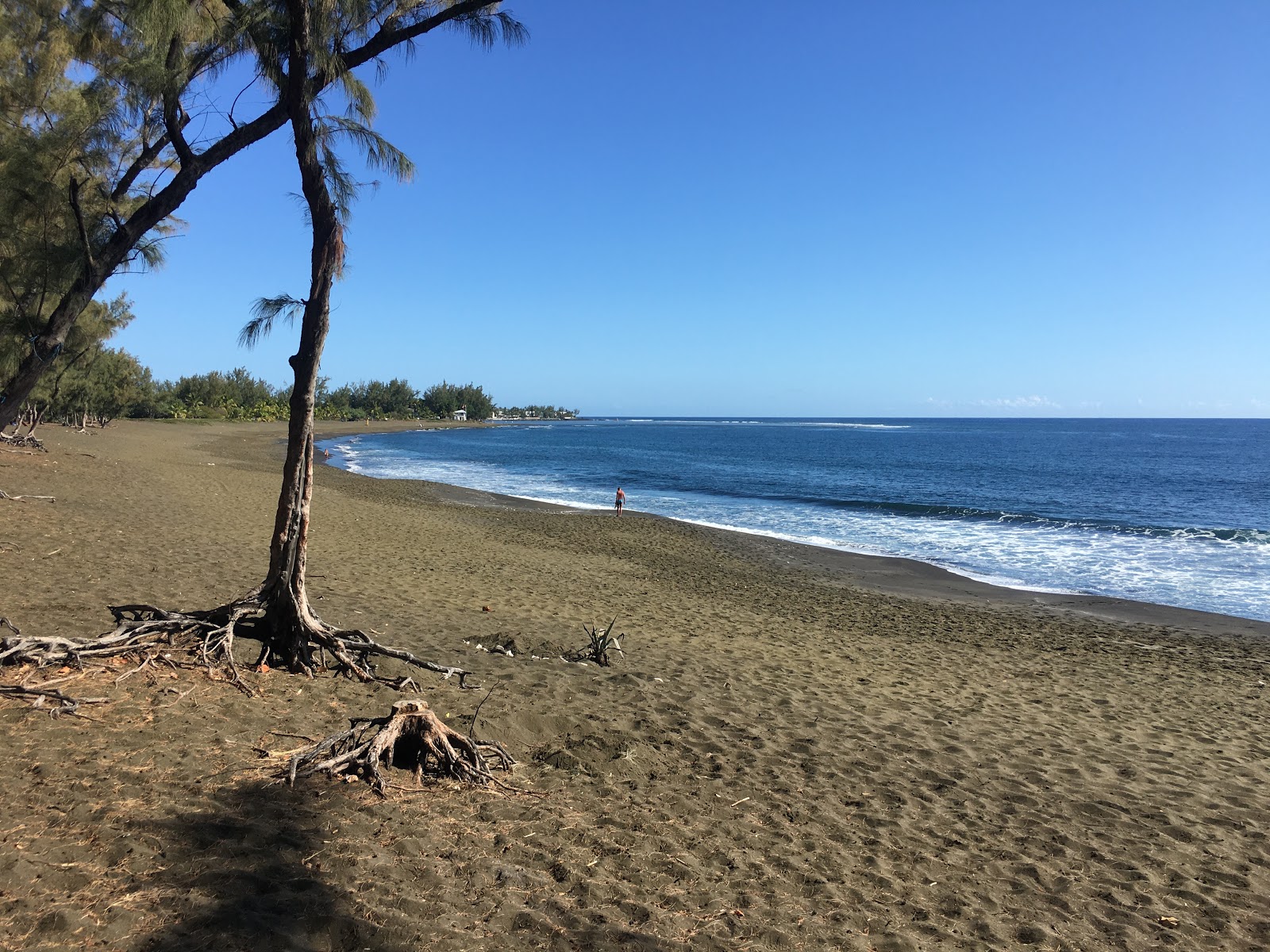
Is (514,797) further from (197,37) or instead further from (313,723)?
(197,37)

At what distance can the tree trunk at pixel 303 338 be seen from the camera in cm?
585

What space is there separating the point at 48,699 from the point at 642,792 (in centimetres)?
410

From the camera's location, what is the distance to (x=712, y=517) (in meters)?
29.4

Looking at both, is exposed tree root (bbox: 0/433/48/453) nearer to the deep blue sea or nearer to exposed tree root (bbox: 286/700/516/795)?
the deep blue sea

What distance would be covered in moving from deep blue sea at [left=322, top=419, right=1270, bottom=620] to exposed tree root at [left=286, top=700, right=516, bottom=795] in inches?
647

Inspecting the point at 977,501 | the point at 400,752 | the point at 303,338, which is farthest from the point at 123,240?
the point at 977,501

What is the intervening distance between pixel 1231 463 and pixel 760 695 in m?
75.1

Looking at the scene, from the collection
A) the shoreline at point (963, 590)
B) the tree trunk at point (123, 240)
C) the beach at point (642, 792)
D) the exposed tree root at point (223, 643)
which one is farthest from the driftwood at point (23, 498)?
the shoreline at point (963, 590)

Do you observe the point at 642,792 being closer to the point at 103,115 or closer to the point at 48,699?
the point at 48,699

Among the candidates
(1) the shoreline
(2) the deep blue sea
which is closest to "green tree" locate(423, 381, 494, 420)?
(2) the deep blue sea

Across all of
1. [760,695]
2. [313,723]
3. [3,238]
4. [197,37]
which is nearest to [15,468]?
[3,238]

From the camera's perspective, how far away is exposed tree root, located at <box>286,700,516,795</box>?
467 cm

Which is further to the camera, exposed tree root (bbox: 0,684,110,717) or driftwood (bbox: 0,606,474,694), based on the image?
driftwood (bbox: 0,606,474,694)

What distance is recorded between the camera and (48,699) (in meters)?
5.04
